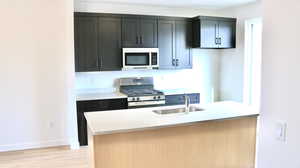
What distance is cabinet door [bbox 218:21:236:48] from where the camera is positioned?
5113 mm

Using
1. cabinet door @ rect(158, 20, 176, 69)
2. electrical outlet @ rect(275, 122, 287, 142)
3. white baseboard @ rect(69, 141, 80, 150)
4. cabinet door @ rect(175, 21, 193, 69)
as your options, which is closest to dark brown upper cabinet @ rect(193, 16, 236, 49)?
cabinet door @ rect(175, 21, 193, 69)

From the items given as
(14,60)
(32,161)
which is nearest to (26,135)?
(32,161)

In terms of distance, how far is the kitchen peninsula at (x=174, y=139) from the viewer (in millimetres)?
2389

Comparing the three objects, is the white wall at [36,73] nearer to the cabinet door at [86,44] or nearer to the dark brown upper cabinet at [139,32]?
the cabinet door at [86,44]

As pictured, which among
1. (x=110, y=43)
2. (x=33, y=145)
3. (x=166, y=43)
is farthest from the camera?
(x=166, y=43)

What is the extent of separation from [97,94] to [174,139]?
7.95 ft

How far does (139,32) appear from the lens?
186 inches

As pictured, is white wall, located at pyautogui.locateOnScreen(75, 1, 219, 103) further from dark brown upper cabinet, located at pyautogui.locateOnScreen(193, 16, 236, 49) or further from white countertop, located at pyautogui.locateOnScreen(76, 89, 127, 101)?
dark brown upper cabinet, located at pyautogui.locateOnScreen(193, 16, 236, 49)

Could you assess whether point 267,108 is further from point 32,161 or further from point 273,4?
point 32,161

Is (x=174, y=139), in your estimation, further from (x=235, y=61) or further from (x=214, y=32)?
(x=235, y=61)

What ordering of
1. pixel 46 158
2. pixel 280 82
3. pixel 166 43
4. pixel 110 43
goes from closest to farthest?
pixel 280 82 → pixel 46 158 → pixel 110 43 → pixel 166 43

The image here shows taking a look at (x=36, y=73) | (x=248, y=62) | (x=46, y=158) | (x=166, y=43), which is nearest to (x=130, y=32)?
(x=166, y=43)

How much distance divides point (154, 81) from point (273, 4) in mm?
3846

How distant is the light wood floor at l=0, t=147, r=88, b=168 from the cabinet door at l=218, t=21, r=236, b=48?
3.37 metres
